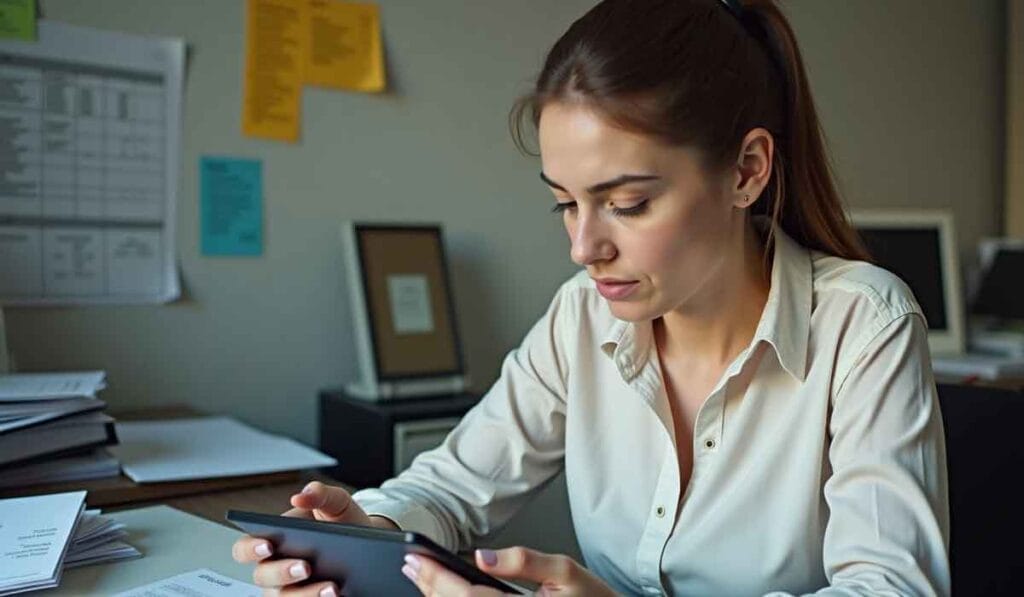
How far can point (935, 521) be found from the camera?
903 mm

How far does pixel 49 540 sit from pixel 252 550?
8.9 inches

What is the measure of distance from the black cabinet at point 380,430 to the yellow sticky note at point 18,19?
736mm

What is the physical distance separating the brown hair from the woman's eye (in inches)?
2.5

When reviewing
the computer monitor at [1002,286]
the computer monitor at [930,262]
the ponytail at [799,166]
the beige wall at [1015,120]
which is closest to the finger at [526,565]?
the ponytail at [799,166]

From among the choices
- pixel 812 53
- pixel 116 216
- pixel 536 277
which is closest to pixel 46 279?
pixel 116 216

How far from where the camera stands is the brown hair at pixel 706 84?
0.97m

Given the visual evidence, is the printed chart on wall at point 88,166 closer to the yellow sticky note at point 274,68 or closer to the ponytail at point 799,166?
the yellow sticky note at point 274,68

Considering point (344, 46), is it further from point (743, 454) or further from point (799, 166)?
point (743, 454)

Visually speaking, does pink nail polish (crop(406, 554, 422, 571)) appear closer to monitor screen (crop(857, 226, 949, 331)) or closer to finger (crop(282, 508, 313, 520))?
finger (crop(282, 508, 313, 520))

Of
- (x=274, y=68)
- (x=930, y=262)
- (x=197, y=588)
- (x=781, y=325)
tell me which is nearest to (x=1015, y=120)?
(x=930, y=262)

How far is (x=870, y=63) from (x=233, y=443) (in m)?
1.97

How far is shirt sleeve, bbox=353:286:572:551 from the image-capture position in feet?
3.84

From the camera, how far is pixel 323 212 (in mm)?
1838

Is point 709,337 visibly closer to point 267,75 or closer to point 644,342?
point 644,342
